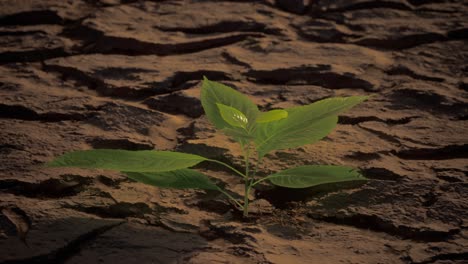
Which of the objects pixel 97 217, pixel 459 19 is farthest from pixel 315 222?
pixel 459 19

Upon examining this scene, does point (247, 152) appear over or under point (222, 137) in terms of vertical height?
over

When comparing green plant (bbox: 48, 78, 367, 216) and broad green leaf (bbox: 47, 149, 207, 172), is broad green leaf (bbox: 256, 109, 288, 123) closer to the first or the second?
green plant (bbox: 48, 78, 367, 216)

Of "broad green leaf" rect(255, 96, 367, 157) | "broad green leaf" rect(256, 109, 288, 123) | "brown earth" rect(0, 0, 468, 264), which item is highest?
"broad green leaf" rect(256, 109, 288, 123)

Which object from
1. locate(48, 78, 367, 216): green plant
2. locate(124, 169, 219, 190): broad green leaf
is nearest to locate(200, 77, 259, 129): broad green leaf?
locate(48, 78, 367, 216): green plant

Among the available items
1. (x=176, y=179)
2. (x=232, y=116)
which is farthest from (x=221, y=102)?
(x=176, y=179)

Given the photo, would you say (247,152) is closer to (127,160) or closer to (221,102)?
(221,102)

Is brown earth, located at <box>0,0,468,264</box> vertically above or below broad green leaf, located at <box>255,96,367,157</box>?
below
